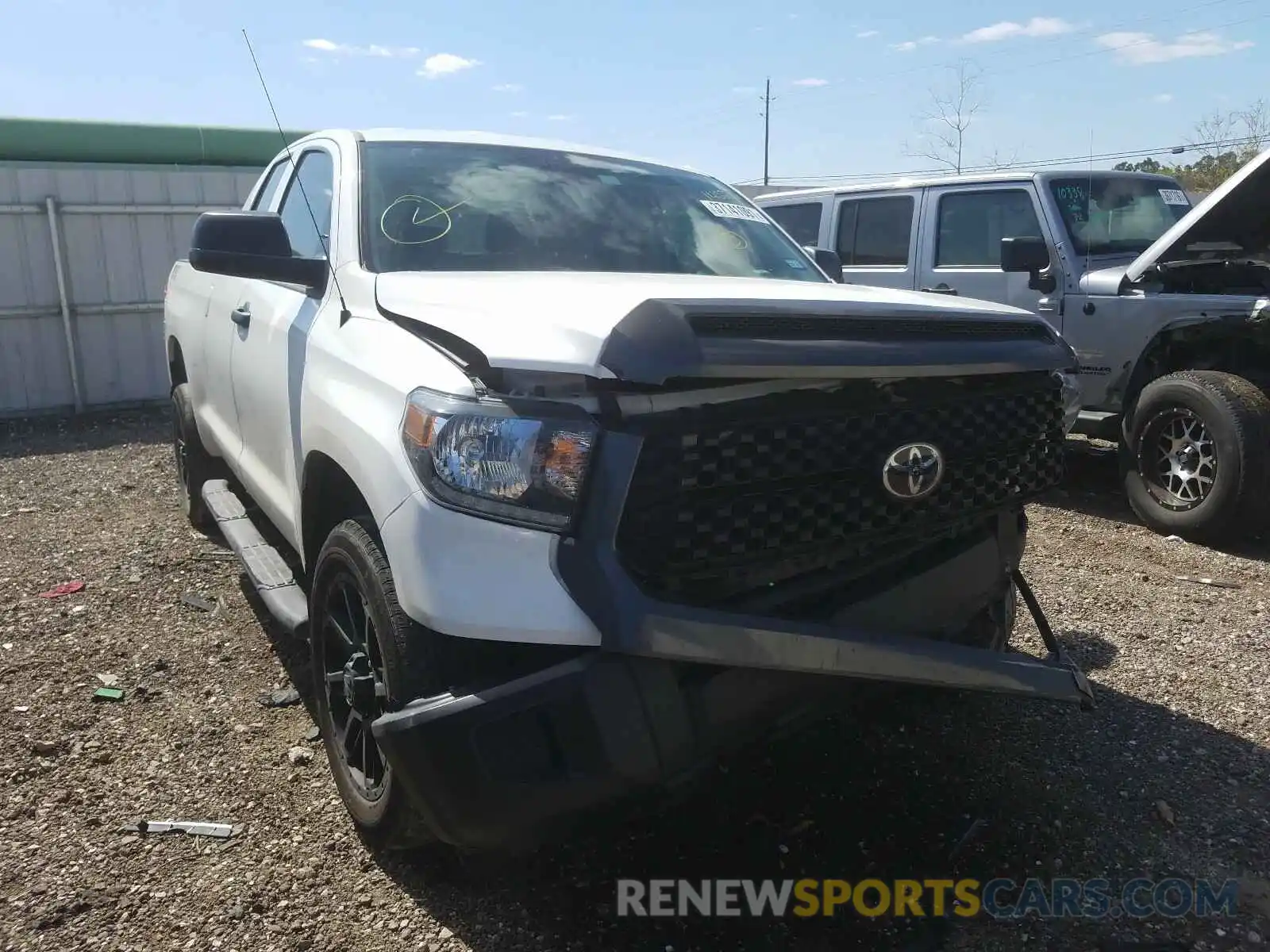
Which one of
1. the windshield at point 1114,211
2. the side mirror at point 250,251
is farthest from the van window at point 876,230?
the side mirror at point 250,251

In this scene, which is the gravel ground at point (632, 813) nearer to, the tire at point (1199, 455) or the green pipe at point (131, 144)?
the tire at point (1199, 455)

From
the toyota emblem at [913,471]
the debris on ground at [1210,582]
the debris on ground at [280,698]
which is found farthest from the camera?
the debris on ground at [1210,582]

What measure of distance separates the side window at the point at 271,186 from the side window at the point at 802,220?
4.56 metres

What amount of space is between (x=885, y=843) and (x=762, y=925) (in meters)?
0.50

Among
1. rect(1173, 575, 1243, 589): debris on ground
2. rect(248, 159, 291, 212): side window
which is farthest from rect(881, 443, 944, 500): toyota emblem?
rect(1173, 575, 1243, 589): debris on ground

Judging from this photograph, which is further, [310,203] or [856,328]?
[310,203]

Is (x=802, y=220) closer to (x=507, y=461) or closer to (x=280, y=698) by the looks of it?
(x=280, y=698)

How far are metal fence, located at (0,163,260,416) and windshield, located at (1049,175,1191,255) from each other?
838cm

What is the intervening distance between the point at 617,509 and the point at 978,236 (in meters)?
5.95

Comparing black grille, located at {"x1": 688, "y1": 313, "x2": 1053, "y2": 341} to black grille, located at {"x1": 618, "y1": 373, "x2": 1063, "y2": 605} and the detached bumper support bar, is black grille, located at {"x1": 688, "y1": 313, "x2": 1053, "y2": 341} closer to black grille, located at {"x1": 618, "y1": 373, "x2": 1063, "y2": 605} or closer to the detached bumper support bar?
black grille, located at {"x1": 618, "y1": 373, "x2": 1063, "y2": 605}

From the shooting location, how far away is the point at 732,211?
3.87 m

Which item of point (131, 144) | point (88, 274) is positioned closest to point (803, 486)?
point (88, 274)

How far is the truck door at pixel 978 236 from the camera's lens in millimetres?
6762

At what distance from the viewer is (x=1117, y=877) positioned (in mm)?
2629
